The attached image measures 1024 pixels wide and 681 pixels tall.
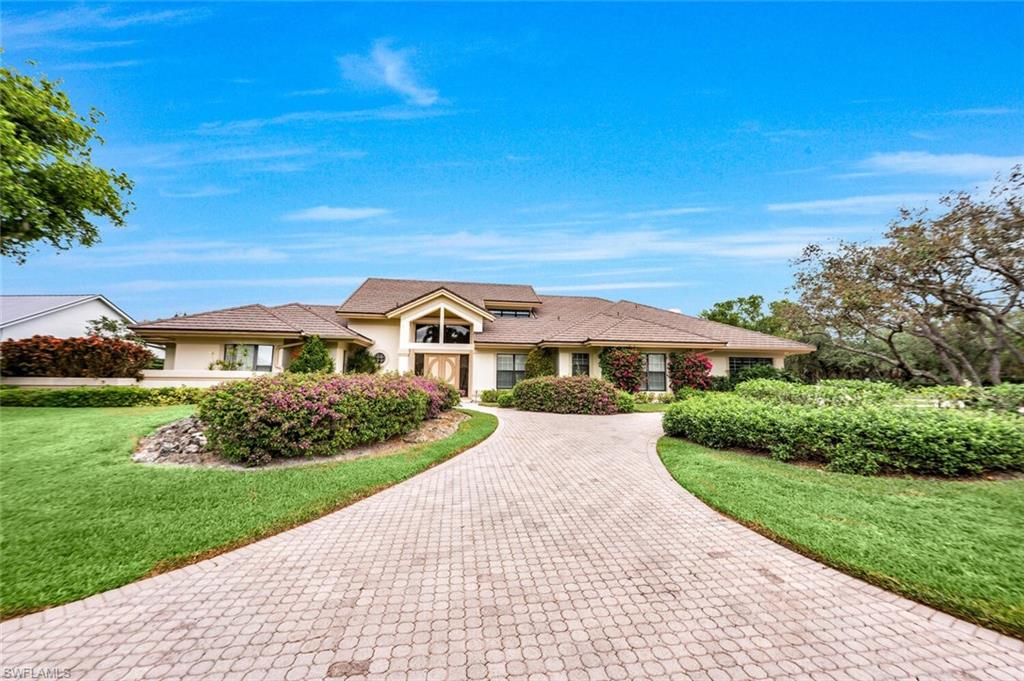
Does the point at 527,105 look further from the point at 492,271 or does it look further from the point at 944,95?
the point at 492,271

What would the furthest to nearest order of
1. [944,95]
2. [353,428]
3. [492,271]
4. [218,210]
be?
[492,271] → [218,210] → [944,95] → [353,428]

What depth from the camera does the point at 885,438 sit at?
273 inches

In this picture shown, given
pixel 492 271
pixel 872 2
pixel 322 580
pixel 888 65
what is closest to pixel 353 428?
pixel 322 580

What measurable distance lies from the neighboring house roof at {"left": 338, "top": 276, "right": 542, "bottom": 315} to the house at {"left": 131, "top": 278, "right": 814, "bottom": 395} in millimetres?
116

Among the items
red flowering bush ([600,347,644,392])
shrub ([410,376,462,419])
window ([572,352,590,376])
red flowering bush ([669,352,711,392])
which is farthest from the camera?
window ([572,352,590,376])

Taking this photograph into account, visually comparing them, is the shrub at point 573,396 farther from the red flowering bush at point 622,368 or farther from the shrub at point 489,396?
the shrub at point 489,396

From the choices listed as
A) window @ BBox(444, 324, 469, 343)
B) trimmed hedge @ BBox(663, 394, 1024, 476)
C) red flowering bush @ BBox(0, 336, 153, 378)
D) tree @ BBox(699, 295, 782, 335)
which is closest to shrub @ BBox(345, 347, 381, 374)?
window @ BBox(444, 324, 469, 343)

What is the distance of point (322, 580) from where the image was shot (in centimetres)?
371

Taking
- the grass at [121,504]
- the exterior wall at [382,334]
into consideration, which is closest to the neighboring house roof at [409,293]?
the exterior wall at [382,334]

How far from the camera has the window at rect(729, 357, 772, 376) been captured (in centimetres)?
2211

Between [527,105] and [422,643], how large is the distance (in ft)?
50.4

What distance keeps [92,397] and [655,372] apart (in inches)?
912

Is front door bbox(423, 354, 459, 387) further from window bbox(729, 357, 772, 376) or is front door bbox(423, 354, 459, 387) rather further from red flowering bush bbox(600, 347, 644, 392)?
window bbox(729, 357, 772, 376)

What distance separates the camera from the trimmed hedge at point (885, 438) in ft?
21.2
